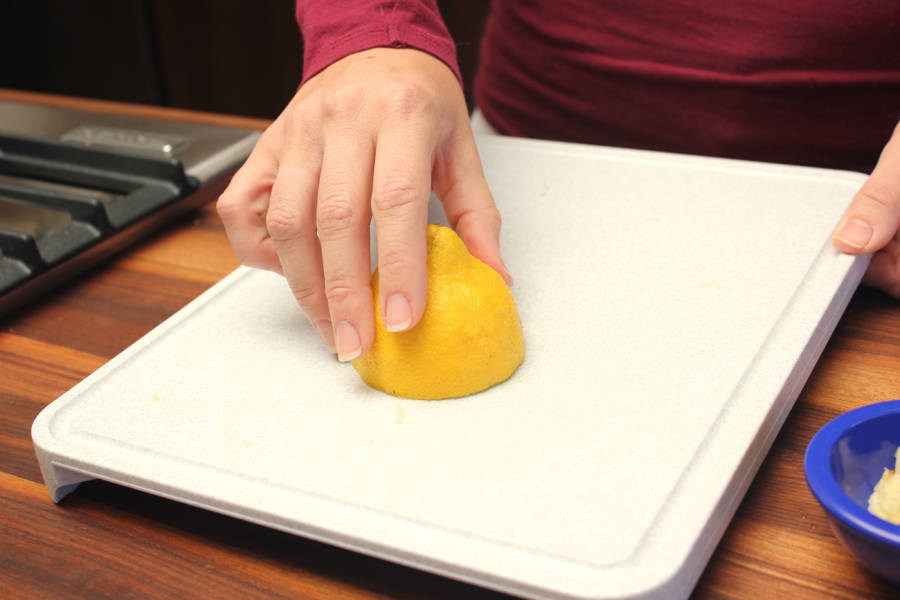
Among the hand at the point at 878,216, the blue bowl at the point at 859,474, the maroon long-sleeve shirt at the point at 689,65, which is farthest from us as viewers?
the maroon long-sleeve shirt at the point at 689,65

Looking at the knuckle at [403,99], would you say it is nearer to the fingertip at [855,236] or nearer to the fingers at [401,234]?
the fingers at [401,234]

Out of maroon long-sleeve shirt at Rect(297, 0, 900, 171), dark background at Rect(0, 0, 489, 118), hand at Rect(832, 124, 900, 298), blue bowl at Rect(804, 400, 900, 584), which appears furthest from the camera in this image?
dark background at Rect(0, 0, 489, 118)

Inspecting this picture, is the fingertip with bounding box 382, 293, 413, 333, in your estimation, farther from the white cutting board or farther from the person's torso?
the person's torso

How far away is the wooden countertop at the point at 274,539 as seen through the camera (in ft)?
1.85

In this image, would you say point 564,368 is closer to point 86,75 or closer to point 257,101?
point 257,101

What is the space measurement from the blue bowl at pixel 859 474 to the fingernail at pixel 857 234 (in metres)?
0.27

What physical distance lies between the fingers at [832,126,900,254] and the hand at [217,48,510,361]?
1.08 ft

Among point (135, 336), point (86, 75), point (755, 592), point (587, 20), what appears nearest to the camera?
point (755, 592)

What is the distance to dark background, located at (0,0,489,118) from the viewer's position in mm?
2713

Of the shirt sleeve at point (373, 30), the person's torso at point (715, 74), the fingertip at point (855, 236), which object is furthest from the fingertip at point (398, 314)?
the person's torso at point (715, 74)

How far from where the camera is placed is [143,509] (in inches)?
26.0

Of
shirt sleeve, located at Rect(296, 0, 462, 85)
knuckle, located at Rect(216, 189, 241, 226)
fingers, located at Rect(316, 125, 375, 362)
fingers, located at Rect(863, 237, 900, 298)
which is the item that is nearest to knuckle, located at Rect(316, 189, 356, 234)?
fingers, located at Rect(316, 125, 375, 362)

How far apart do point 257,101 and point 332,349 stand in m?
2.25

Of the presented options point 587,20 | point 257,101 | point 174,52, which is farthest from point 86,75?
point 587,20
